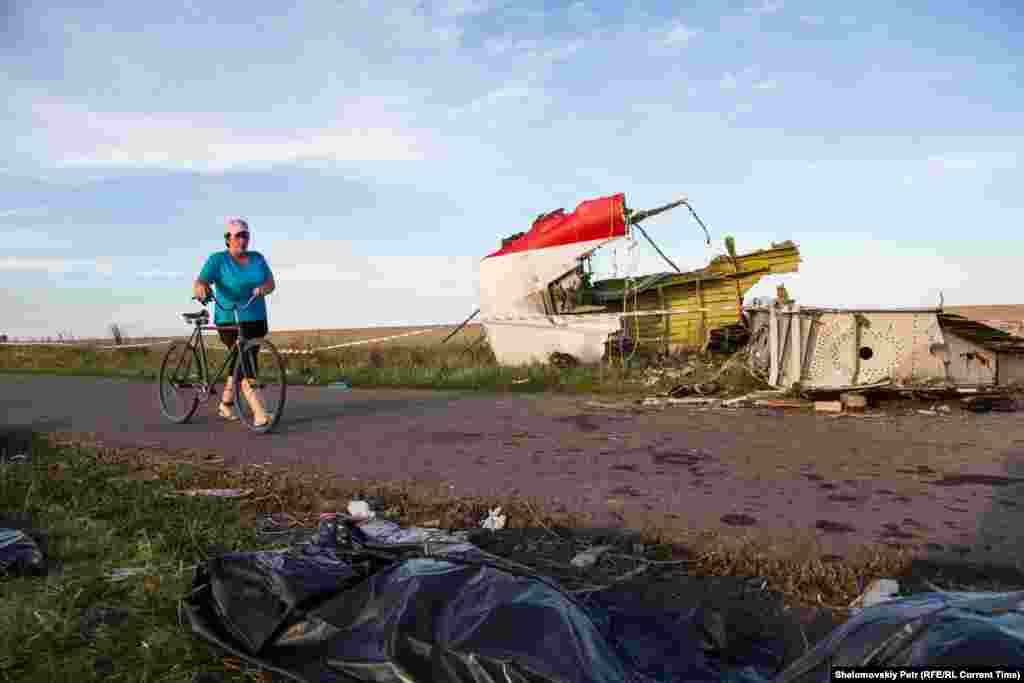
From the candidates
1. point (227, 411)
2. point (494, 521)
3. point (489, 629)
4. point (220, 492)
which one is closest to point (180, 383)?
point (227, 411)

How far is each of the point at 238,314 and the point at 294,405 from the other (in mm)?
2209

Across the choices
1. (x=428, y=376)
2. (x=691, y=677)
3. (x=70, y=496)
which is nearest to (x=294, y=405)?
Answer: (x=428, y=376)

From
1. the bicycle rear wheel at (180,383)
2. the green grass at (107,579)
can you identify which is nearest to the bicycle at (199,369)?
the bicycle rear wheel at (180,383)

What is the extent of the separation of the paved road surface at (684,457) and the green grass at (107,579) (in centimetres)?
121

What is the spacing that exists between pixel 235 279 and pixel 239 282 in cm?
5

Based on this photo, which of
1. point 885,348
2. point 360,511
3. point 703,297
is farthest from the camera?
point 703,297

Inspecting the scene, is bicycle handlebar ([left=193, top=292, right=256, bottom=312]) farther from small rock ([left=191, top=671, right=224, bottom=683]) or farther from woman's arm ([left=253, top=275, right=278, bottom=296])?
small rock ([left=191, top=671, right=224, bottom=683])

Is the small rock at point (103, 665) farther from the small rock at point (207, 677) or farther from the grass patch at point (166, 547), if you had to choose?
the small rock at point (207, 677)

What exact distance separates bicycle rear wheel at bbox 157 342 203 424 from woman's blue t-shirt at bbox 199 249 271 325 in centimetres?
87

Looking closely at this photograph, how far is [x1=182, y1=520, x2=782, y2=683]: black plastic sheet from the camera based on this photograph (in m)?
1.74

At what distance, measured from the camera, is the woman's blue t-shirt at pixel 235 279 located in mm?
7242

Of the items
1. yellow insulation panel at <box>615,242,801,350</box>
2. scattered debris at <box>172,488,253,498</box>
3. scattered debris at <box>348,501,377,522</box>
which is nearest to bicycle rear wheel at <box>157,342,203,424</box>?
scattered debris at <box>172,488,253,498</box>

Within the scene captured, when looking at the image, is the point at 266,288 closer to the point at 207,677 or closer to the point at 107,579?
the point at 107,579

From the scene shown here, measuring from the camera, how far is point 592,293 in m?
15.0
